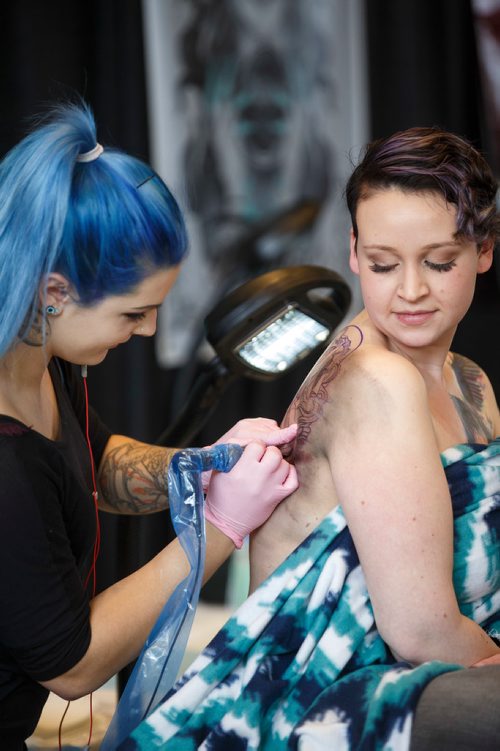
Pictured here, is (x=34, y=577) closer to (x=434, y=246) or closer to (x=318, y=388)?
(x=318, y=388)

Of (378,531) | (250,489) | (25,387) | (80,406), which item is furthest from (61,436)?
(378,531)

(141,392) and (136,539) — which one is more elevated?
(136,539)

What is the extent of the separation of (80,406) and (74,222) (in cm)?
53

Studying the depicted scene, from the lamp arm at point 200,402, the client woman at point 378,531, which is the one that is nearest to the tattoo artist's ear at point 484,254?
the client woman at point 378,531

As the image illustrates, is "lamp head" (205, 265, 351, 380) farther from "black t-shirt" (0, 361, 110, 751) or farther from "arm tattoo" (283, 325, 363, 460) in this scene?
"black t-shirt" (0, 361, 110, 751)

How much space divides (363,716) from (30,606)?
1.55 feet

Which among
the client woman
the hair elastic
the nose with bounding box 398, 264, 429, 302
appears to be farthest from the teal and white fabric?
the hair elastic

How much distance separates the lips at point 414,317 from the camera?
1599 mm

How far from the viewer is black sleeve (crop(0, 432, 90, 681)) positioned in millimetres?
1437

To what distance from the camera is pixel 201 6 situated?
3.26m

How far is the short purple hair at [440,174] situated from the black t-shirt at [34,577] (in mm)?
623

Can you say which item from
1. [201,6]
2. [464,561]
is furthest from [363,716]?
[201,6]

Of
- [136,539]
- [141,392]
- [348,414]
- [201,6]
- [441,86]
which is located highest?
[201,6]

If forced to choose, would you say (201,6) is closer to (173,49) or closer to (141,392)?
(173,49)
